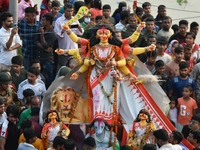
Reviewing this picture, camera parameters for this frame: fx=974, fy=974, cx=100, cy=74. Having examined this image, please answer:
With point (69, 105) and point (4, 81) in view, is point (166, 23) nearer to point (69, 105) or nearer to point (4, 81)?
point (69, 105)

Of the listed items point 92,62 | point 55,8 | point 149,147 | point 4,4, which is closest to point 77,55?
point 92,62

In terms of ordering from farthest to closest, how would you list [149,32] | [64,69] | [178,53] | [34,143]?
1. [149,32]
2. [178,53]
3. [64,69]
4. [34,143]

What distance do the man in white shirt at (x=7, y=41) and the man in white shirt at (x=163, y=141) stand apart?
376cm

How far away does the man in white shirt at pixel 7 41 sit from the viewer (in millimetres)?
17141

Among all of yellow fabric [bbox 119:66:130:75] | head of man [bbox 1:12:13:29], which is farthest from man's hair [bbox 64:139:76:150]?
head of man [bbox 1:12:13:29]

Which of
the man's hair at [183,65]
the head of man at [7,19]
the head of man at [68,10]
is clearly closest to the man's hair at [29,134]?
the head of man at [7,19]

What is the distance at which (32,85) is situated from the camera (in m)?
16.4

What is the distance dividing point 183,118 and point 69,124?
7.00ft

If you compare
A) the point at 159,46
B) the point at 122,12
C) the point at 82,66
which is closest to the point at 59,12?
the point at 122,12

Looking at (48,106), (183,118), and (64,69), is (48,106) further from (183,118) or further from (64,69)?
(183,118)

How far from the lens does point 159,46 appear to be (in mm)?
17766

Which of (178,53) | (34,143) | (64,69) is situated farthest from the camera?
(178,53)

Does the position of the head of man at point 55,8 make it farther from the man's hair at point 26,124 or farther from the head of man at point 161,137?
the head of man at point 161,137

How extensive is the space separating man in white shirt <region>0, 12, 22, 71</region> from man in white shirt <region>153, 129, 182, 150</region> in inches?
148
